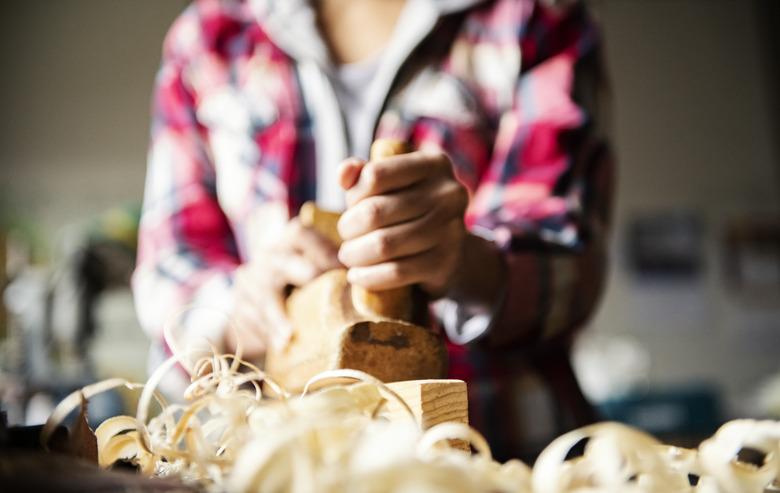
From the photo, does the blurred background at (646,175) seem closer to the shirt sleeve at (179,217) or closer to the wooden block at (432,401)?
the shirt sleeve at (179,217)

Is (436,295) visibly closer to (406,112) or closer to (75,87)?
(406,112)

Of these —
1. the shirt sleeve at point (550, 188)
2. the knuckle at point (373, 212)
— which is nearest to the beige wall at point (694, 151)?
the shirt sleeve at point (550, 188)

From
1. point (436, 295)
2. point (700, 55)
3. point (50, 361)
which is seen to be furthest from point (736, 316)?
point (436, 295)

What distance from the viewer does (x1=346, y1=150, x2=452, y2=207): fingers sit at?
0.36m

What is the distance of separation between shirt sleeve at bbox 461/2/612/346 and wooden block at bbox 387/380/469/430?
0.73 feet

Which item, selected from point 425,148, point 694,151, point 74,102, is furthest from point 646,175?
point 425,148

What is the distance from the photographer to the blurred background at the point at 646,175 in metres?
2.33

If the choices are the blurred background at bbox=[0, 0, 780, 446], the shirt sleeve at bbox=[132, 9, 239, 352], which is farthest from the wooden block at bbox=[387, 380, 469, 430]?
the blurred background at bbox=[0, 0, 780, 446]

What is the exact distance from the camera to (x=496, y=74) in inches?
25.9

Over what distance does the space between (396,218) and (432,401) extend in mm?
113

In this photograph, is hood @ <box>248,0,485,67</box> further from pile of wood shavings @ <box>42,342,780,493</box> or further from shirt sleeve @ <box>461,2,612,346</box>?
pile of wood shavings @ <box>42,342,780,493</box>

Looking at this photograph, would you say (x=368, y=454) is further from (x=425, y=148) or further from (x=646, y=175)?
(x=646, y=175)

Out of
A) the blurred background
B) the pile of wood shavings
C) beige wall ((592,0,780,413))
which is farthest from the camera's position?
beige wall ((592,0,780,413))

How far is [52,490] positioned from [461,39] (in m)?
0.58
